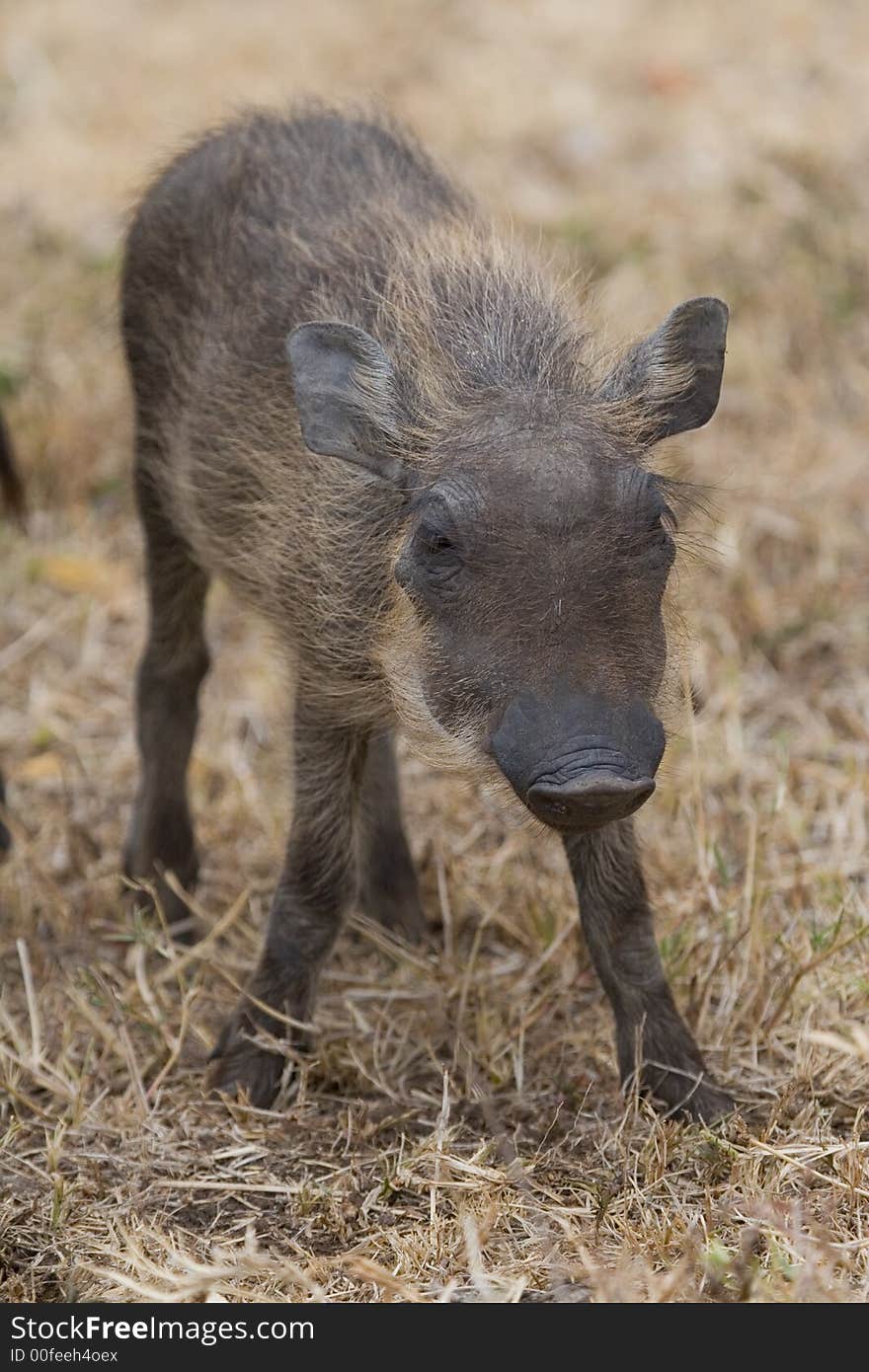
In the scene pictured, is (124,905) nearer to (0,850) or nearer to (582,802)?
(0,850)

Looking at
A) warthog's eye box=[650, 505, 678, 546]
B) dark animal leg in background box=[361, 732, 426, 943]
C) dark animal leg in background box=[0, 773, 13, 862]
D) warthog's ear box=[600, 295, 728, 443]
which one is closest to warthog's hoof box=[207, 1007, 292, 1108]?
dark animal leg in background box=[361, 732, 426, 943]

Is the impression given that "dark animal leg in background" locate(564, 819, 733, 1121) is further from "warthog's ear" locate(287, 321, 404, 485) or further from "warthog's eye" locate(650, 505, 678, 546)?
"warthog's ear" locate(287, 321, 404, 485)

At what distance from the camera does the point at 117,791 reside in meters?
5.78

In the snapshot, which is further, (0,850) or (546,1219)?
(0,850)

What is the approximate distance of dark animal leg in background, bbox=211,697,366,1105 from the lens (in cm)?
420

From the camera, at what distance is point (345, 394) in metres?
3.78

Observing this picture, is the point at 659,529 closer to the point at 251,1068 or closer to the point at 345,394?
the point at 345,394

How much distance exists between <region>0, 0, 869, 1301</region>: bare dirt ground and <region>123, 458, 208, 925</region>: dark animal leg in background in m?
A: 0.14

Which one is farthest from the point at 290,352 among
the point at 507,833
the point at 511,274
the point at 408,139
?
the point at 507,833

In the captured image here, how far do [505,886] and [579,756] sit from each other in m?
1.86

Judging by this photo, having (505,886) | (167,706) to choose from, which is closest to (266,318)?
(167,706)

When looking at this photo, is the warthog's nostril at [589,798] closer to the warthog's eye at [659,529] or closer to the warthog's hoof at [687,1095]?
the warthog's eye at [659,529]
